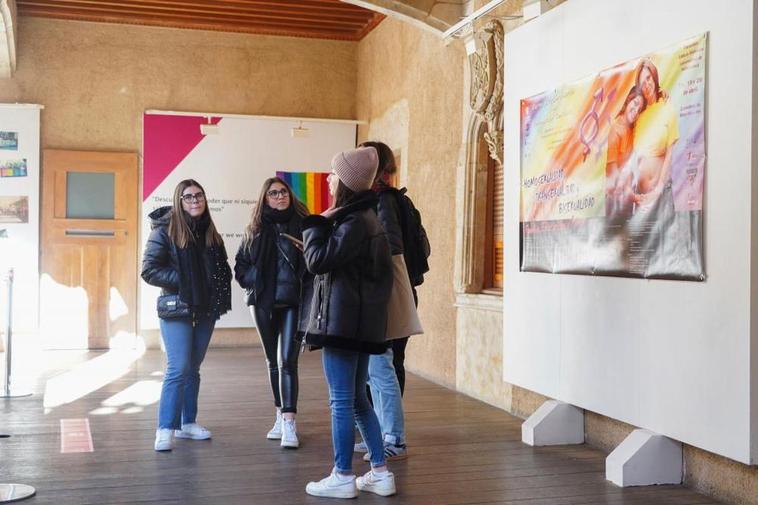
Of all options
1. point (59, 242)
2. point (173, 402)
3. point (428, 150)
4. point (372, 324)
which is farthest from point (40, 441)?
point (59, 242)

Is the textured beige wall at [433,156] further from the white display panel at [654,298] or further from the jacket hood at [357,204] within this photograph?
the jacket hood at [357,204]

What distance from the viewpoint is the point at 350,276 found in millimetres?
3975

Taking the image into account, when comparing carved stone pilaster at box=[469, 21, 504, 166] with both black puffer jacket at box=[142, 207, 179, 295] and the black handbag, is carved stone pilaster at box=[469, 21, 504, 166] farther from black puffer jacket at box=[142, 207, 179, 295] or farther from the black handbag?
the black handbag

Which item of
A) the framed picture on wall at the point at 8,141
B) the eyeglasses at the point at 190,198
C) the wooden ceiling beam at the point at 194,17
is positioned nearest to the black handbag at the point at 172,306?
the eyeglasses at the point at 190,198

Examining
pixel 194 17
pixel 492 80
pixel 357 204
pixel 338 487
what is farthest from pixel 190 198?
pixel 194 17

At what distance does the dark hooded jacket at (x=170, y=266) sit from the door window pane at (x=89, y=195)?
5.99m

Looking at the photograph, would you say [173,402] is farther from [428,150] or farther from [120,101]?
[120,101]

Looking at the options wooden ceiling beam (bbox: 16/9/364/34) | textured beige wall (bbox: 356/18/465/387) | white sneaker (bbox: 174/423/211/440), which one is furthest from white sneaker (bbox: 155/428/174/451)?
wooden ceiling beam (bbox: 16/9/364/34)

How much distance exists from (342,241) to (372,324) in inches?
14.7

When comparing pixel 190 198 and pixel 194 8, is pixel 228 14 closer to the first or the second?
pixel 194 8

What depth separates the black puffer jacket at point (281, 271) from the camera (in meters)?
5.21

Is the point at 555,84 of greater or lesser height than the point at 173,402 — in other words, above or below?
above

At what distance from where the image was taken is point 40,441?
5492 millimetres

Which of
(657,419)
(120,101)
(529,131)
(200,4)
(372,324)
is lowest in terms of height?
(657,419)
